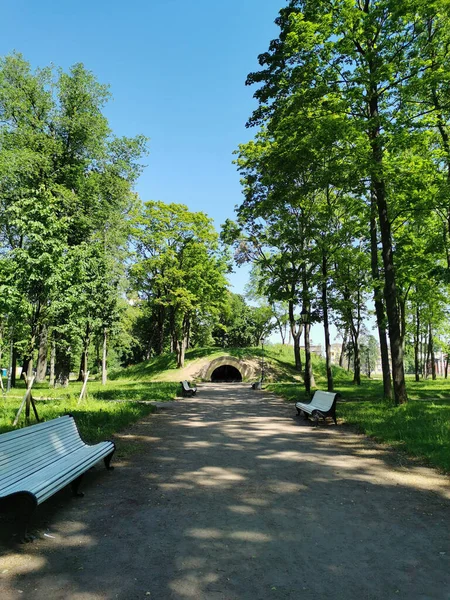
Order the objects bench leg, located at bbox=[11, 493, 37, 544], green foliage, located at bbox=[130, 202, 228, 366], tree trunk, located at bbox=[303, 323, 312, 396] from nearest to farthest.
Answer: bench leg, located at bbox=[11, 493, 37, 544], tree trunk, located at bbox=[303, 323, 312, 396], green foliage, located at bbox=[130, 202, 228, 366]

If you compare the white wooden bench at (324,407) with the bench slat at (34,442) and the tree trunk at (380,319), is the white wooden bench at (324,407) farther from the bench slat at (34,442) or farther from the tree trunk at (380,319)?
the bench slat at (34,442)

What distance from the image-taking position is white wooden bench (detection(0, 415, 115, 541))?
374 cm

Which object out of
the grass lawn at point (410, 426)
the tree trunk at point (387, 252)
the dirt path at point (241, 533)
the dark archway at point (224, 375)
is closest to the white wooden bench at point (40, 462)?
the dirt path at point (241, 533)

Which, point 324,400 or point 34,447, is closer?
point 34,447

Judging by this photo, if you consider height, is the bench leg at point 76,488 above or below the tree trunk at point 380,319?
below

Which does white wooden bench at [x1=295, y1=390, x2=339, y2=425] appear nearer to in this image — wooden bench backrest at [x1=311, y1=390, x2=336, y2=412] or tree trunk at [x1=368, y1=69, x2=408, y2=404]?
wooden bench backrest at [x1=311, y1=390, x2=336, y2=412]

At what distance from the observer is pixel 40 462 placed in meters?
4.89

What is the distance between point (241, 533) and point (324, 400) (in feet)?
26.5

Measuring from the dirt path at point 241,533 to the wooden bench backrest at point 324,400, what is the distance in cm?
367

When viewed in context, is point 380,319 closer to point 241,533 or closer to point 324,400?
point 324,400

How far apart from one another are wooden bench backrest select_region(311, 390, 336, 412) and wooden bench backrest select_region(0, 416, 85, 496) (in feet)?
22.7

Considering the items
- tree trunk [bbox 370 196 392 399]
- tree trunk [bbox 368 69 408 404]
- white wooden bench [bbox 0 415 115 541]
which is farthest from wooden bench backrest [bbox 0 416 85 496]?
tree trunk [bbox 370 196 392 399]

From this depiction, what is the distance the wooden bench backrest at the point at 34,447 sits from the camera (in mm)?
4297

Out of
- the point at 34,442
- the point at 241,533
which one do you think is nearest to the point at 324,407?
the point at 241,533
